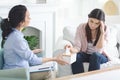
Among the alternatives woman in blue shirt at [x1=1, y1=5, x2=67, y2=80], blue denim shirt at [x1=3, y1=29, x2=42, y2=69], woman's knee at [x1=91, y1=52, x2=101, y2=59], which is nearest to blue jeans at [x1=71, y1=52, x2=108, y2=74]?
woman's knee at [x1=91, y1=52, x2=101, y2=59]

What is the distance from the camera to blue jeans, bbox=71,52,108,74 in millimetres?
2969

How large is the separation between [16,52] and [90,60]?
43.5 inches

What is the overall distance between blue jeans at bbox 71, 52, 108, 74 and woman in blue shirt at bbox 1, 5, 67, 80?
27.1 inches

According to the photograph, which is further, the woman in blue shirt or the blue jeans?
the blue jeans

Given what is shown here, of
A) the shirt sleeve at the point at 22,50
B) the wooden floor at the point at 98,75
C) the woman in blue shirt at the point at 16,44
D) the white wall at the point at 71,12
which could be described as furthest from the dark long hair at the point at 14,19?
the white wall at the point at 71,12

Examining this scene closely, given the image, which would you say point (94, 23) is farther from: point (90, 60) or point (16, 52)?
point (16, 52)

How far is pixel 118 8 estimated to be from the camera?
4.48 meters

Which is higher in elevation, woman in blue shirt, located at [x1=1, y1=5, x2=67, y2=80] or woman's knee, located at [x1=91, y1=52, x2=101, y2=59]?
woman in blue shirt, located at [x1=1, y1=5, x2=67, y2=80]

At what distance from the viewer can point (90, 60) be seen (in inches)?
119

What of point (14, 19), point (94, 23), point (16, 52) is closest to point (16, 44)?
point (16, 52)

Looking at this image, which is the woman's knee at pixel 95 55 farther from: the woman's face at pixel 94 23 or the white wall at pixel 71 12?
the white wall at pixel 71 12

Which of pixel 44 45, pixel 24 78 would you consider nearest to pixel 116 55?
pixel 44 45

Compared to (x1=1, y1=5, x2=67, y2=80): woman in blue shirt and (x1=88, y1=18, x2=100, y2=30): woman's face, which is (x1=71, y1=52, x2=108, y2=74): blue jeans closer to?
(x1=88, y1=18, x2=100, y2=30): woman's face

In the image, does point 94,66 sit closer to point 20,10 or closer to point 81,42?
point 81,42
